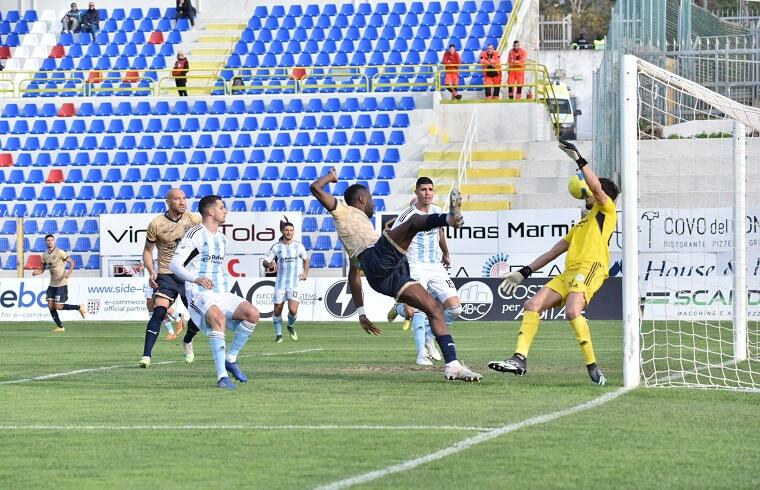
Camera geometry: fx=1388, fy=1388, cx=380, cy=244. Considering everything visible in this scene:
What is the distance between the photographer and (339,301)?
31.2 m

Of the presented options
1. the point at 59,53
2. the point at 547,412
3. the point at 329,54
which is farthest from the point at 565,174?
the point at 547,412

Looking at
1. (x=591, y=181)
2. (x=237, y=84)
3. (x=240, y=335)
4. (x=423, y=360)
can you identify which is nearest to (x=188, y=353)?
(x=423, y=360)

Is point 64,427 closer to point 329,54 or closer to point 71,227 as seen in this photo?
point 71,227

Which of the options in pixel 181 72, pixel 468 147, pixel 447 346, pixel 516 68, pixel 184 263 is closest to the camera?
pixel 447 346

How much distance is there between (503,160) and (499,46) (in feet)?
17.5

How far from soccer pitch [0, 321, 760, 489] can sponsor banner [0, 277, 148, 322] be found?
1588 cm

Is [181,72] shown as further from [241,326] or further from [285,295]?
[241,326]

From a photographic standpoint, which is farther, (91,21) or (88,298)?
(91,21)

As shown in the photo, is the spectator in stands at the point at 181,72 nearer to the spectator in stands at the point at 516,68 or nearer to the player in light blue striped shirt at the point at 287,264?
the spectator in stands at the point at 516,68

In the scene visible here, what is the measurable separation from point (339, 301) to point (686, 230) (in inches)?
307

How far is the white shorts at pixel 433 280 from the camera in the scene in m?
16.1

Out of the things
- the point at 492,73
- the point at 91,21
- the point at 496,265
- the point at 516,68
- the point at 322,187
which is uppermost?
the point at 91,21

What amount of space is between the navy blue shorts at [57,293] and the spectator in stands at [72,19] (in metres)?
17.7

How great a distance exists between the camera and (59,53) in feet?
148
